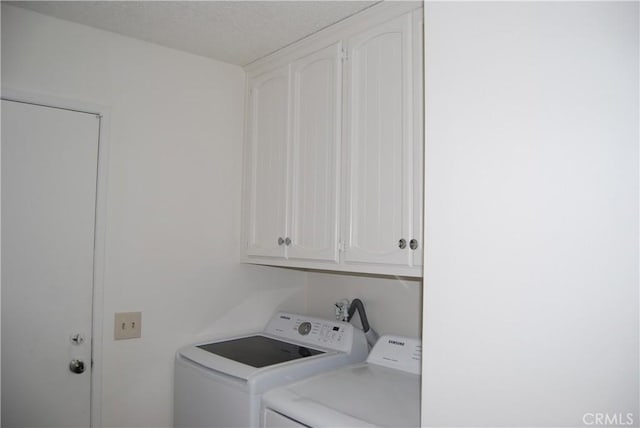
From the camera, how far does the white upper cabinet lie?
5.24ft

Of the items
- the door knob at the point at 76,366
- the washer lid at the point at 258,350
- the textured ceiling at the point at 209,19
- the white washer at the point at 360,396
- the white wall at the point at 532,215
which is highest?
the textured ceiling at the point at 209,19

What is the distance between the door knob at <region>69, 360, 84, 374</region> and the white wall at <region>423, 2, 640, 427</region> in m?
1.60

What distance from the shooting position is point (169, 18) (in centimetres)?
181

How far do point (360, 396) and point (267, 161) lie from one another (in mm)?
1146

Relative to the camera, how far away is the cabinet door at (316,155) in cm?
187

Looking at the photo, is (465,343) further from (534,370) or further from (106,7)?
(106,7)

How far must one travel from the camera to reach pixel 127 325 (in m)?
1.97

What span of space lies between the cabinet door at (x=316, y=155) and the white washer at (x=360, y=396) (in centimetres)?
49

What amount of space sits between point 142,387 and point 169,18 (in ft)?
5.12

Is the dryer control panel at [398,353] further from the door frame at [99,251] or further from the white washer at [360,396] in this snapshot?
the door frame at [99,251]

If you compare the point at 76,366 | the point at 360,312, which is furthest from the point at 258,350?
the point at 76,366

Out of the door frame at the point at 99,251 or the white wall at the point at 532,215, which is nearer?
the white wall at the point at 532,215

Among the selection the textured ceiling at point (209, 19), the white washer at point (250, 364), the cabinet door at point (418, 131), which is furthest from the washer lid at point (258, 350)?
the textured ceiling at point (209, 19)

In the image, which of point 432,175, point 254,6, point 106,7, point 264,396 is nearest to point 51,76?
point 106,7
